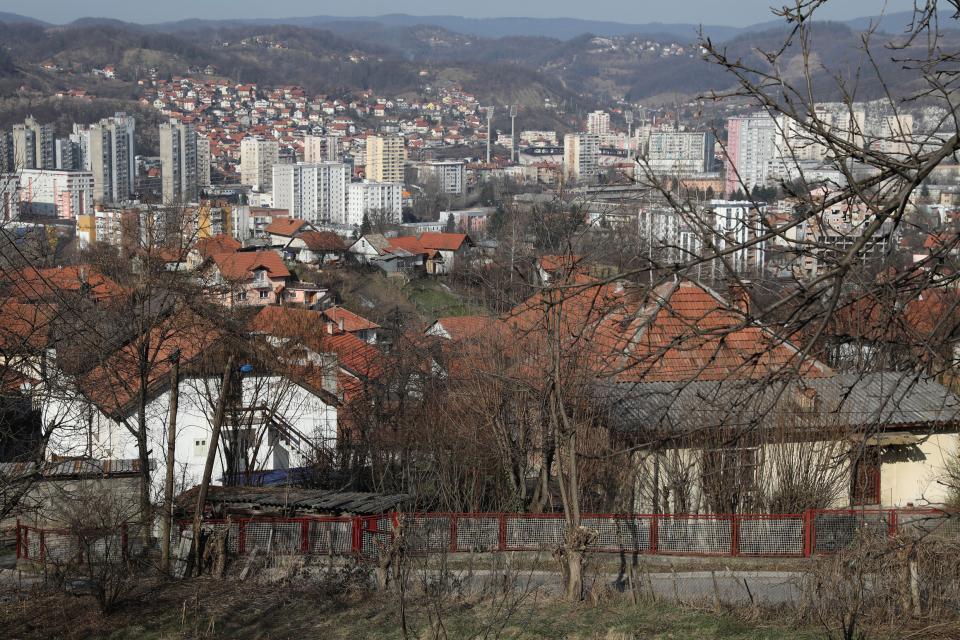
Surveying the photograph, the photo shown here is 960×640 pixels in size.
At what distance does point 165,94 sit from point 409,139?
2725 cm

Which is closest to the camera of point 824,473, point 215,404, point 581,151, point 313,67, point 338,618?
point 338,618

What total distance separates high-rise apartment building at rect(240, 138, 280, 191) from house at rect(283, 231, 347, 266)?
49191 millimetres

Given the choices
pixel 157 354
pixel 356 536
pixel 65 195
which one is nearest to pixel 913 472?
pixel 356 536

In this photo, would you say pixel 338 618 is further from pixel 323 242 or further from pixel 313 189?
pixel 313 189

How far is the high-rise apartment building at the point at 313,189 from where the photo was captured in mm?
72250

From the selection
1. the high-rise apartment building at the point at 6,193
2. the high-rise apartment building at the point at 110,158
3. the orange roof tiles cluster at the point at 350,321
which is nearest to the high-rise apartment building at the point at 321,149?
the high-rise apartment building at the point at 110,158

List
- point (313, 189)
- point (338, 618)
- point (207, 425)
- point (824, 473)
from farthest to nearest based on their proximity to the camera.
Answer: point (313, 189)
point (207, 425)
point (824, 473)
point (338, 618)

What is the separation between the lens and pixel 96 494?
6676mm

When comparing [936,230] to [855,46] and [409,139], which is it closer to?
[855,46]

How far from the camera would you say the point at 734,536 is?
6.12 m

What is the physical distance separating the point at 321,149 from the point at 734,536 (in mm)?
99149

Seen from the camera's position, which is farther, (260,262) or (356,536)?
(260,262)

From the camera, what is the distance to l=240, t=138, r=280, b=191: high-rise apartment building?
296ft

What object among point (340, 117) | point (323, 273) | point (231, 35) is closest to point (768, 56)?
point (323, 273)
